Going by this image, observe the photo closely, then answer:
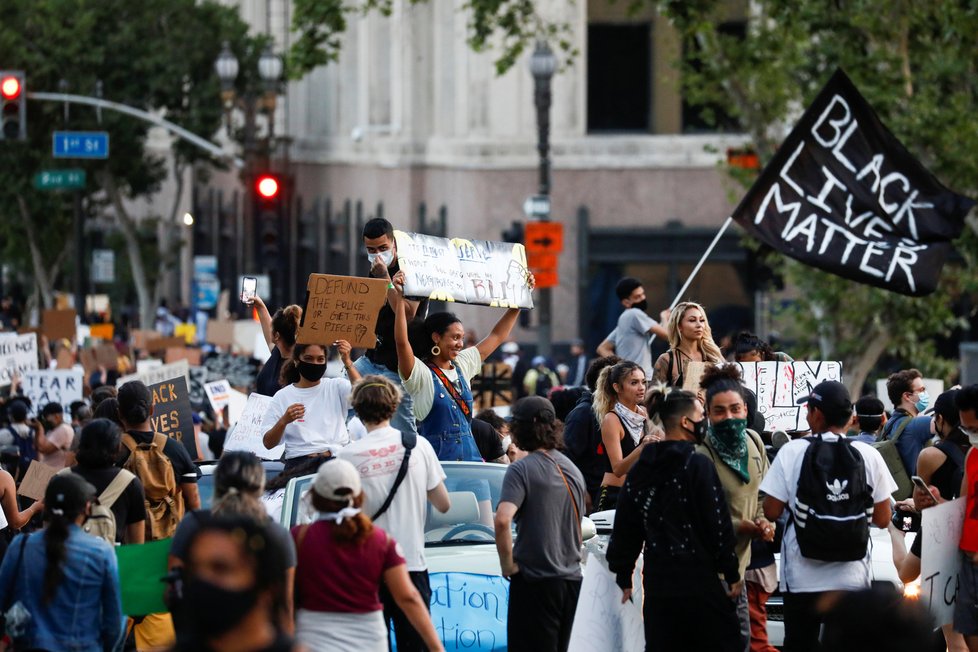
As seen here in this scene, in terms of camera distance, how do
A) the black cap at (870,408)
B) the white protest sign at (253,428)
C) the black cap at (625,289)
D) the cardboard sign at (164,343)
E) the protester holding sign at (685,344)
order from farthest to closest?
the cardboard sign at (164,343)
the black cap at (625,289)
the white protest sign at (253,428)
the protester holding sign at (685,344)
the black cap at (870,408)

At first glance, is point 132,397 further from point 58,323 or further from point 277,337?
point 58,323

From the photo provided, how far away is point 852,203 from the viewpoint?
50.7ft

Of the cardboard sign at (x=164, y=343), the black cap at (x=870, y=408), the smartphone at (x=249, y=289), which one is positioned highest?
the smartphone at (x=249, y=289)

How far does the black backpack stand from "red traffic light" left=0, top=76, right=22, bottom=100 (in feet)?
72.5

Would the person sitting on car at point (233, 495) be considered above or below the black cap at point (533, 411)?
below

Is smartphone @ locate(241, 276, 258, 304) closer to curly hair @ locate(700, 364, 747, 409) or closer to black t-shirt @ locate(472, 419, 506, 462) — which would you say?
black t-shirt @ locate(472, 419, 506, 462)

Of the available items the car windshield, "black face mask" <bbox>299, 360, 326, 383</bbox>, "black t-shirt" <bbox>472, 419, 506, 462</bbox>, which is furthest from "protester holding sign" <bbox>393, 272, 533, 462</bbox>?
"black t-shirt" <bbox>472, 419, 506, 462</bbox>

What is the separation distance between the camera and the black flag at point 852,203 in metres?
15.2

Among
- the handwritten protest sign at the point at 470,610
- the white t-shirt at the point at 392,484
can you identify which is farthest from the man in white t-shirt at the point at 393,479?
the handwritten protest sign at the point at 470,610

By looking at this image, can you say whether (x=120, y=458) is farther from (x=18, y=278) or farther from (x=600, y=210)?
(x=18, y=278)

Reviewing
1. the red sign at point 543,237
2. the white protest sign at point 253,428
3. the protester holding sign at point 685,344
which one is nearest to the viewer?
the protester holding sign at point 685,344

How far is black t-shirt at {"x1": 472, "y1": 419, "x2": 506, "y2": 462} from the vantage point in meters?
12.5

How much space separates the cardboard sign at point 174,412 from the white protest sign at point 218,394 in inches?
174

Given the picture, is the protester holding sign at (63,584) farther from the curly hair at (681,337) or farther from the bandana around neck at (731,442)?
the curly hair at (681,337)
